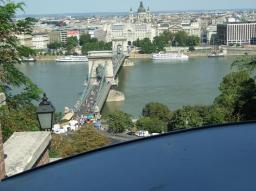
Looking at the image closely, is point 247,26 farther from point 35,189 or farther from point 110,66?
point 35,189

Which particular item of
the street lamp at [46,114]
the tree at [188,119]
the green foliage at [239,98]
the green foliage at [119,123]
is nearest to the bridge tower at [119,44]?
the green foliage at [119,123]

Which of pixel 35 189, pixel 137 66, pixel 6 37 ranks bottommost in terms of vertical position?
pixel 137 66

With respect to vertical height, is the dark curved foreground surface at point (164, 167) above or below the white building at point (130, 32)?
above

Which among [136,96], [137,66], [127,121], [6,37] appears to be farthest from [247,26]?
[6,37]

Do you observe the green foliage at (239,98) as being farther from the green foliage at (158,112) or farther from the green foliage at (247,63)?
the green foliage at (158,112)

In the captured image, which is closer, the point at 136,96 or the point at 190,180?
the point at 190,180

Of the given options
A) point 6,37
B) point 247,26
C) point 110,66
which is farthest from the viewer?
point 247,26

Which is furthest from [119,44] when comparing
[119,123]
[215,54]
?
[119,123]
